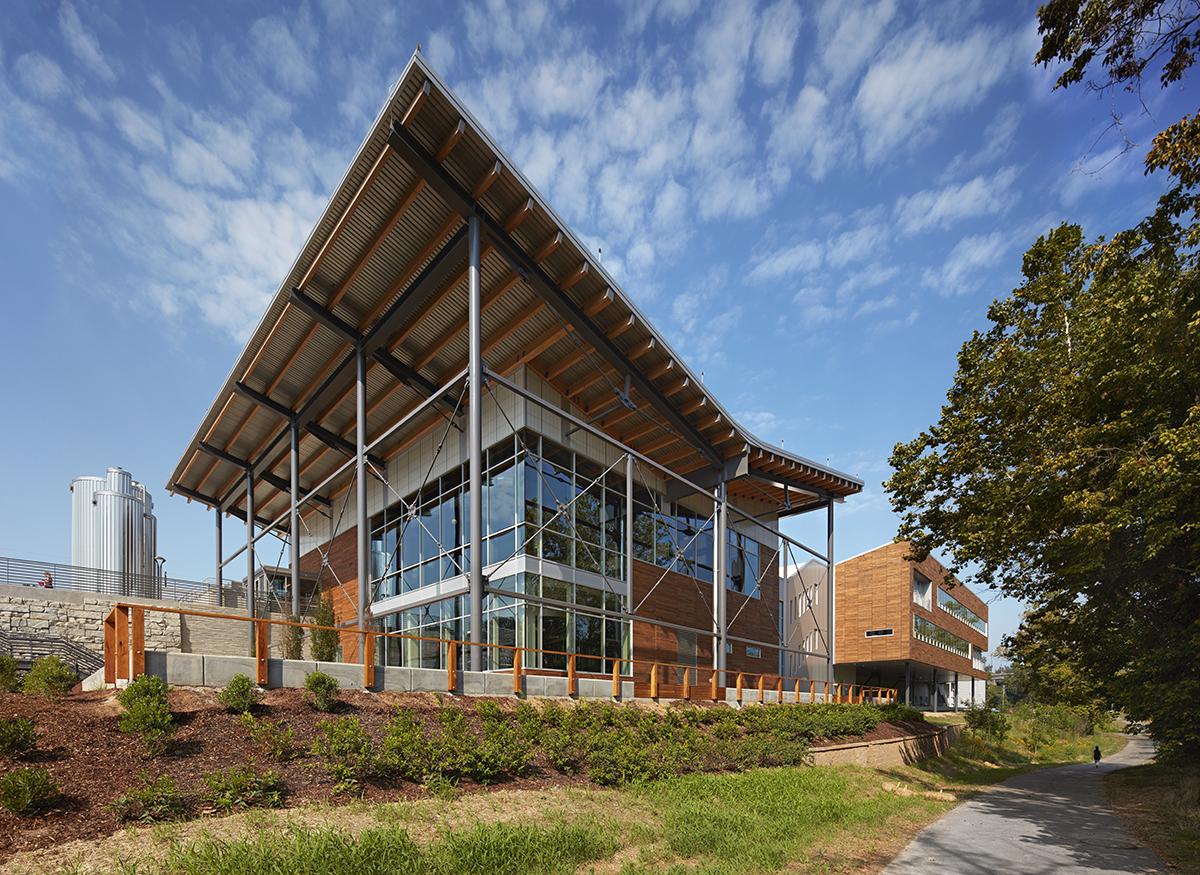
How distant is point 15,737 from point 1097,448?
595 inches

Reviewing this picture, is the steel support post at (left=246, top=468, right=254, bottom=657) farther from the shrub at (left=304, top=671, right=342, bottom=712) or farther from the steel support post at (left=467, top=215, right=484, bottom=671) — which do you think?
the shrub at (left=304, top=671, right=342, bottom=712)

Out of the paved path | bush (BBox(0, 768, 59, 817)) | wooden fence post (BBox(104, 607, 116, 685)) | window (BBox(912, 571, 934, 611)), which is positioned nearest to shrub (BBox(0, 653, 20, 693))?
wooden fence post (BBox(104, 607, 116, 685))

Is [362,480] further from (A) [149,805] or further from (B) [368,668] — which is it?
(A) [149,805]

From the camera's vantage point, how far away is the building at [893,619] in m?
38.6

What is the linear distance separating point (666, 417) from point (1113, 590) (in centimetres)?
1282

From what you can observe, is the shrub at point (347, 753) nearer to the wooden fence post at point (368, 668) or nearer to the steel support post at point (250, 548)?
the wooden fence post at point (368, 668)

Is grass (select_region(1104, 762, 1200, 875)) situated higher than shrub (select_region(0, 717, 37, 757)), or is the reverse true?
shrub (select_region(0, 717, 37, 757))

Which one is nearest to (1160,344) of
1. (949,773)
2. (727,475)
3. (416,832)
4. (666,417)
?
(416,832)

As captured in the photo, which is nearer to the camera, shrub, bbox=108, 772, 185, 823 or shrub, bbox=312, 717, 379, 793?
shrub, bbox=108, 772, 185, 823

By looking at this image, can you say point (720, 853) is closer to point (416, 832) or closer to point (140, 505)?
point (416, 832)

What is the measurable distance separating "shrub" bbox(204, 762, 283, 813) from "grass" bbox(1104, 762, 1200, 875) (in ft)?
36.8

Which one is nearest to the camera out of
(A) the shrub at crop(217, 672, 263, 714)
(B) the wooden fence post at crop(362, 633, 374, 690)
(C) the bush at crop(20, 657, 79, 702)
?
(A) the shrub at crop(217, 672, 263, 714)

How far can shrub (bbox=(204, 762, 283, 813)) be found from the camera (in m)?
6.42

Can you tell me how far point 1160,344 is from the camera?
10172 millimetres
